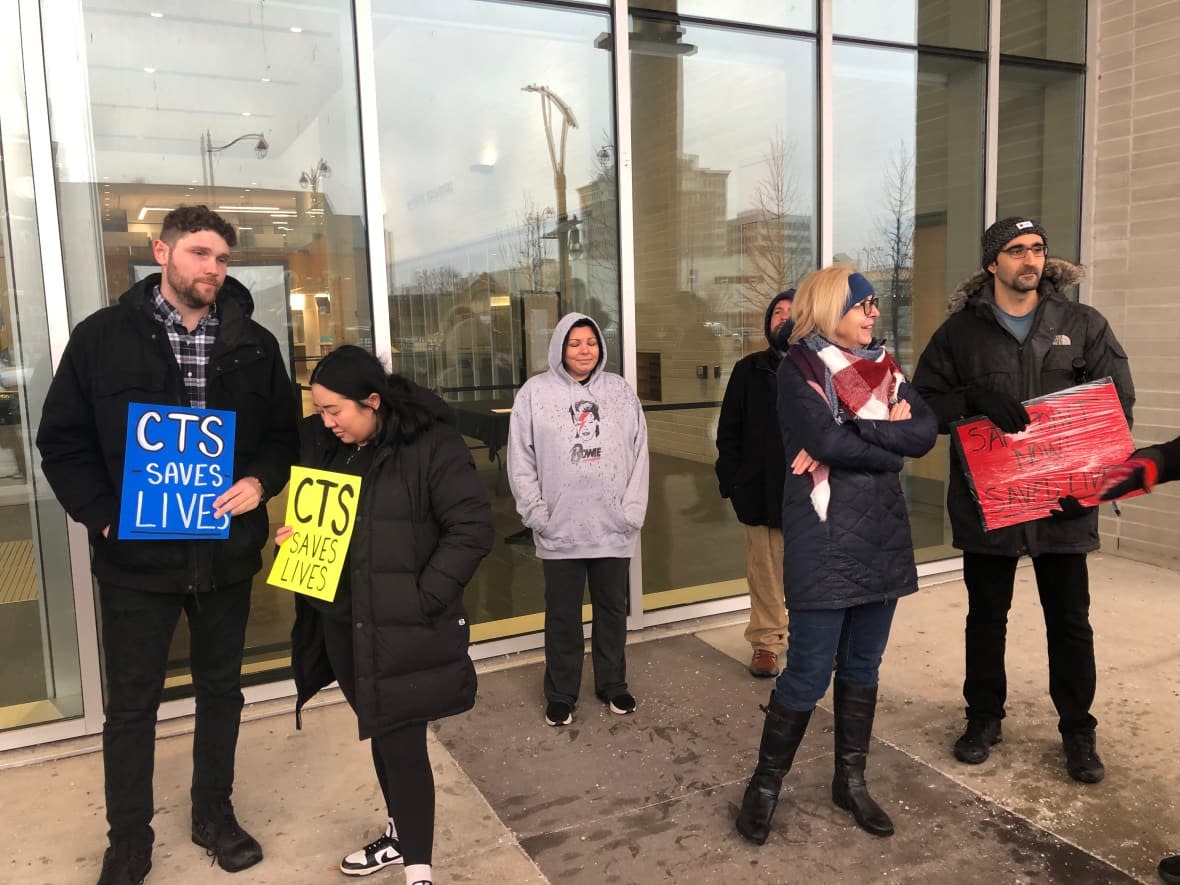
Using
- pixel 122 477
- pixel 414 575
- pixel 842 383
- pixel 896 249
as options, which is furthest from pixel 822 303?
pixel 896 249

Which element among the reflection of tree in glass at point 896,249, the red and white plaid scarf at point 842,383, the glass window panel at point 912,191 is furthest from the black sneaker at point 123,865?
the reflection of tree in glass at point 896,249

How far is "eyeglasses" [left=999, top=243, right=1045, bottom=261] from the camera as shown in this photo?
3.06 metres

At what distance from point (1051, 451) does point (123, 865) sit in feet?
10.7

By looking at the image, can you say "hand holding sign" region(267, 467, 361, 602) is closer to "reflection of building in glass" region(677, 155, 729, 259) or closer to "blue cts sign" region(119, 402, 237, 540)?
"blue cts sign" region(119, 402, 237, 540)

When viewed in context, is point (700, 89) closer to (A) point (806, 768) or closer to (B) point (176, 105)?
(B) point (176, 105)

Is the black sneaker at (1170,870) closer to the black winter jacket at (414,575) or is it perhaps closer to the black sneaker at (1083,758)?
the black sneaker at (1083,758)

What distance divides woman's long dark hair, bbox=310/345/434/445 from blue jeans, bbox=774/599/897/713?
132 centimetres

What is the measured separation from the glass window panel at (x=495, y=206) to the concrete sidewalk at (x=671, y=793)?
116 centimetres

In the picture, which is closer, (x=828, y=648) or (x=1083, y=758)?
(x=828, y=648)

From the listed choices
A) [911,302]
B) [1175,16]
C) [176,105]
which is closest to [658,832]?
[176,105]

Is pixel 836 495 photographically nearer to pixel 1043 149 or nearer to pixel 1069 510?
pixel 1069 510

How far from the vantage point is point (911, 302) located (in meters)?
5.86

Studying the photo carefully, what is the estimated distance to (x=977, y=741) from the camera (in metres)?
3.31

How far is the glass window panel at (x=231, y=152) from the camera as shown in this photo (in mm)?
3623
